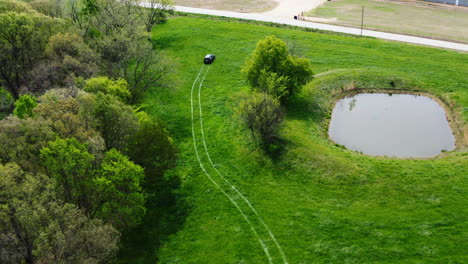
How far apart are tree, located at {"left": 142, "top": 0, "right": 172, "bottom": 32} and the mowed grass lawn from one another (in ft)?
134

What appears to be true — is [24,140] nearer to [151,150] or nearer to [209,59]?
[151,150]

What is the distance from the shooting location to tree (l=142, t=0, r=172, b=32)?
10488 cm

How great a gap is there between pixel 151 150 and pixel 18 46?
102ft

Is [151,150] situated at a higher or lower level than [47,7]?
lower

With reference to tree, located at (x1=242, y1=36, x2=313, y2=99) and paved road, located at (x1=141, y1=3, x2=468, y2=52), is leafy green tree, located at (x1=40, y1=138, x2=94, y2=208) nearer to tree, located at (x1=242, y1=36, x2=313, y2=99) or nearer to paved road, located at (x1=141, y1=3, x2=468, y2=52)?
tree, located at (x1=242, y1=36, x2=313, y2=99)

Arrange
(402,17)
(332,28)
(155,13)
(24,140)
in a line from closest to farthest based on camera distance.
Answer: (24,140)
(155,13)
(332,28)
(402,17)

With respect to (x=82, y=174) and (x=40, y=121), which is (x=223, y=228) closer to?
(x=82, y=174)

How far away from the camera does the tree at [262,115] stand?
60.9 meters

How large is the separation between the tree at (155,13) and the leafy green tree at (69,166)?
67.2m

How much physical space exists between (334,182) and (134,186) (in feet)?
85.6

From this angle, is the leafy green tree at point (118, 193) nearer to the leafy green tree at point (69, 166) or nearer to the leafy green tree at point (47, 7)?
the leafy green tree at point (69, 166)

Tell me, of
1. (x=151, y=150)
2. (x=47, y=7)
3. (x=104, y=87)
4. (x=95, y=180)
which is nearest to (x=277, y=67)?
(x=151, y=150)

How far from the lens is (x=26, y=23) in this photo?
2657 inches

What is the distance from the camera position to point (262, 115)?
6075 centimetres
